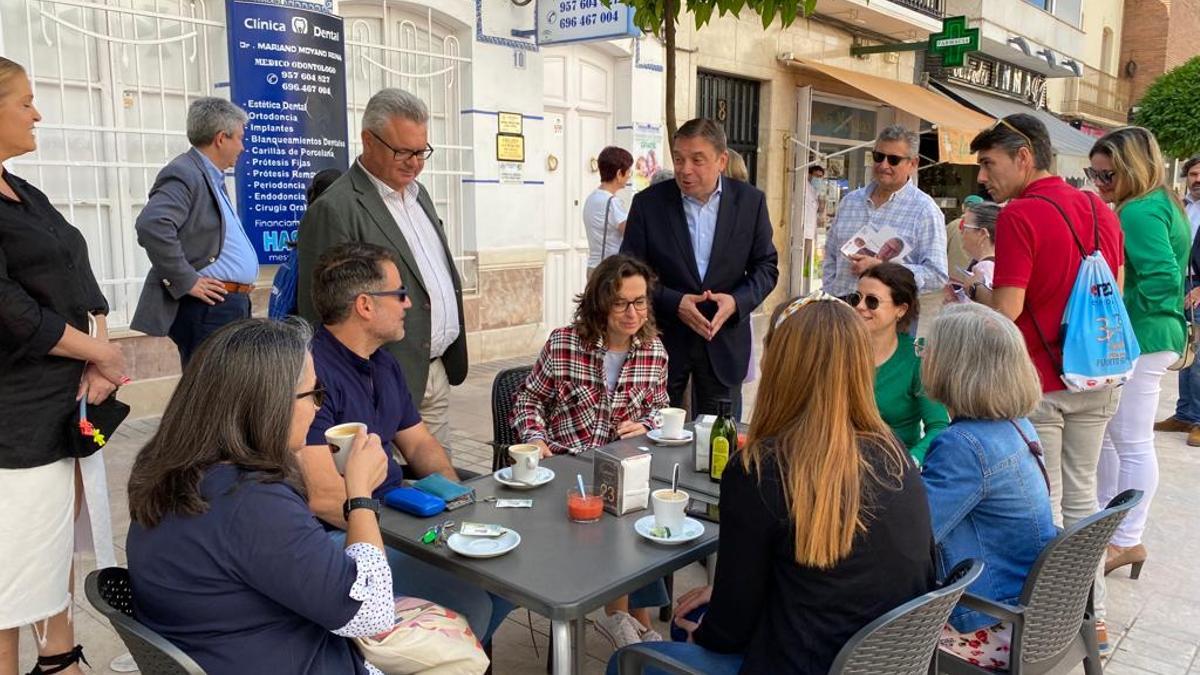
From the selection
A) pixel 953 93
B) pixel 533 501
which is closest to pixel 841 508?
pixel 533 501

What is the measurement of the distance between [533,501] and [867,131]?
1281 centimetres

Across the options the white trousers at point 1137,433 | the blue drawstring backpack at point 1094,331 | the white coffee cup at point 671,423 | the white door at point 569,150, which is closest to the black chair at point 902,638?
the white coffee cup at point 671,423

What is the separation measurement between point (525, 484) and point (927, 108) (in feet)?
35.5

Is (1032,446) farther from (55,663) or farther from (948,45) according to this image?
(948,45)

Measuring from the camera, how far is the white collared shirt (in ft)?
11.4

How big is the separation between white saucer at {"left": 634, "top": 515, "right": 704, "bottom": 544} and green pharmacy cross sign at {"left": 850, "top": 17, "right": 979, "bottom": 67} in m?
11.8

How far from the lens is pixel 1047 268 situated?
3.23 metres

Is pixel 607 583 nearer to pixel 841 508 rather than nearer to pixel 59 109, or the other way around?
pixel 841 508

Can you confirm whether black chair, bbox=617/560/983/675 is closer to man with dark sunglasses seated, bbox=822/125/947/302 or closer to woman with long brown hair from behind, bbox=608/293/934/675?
woman with long brown hair from behind, bbox=608/293/934/675

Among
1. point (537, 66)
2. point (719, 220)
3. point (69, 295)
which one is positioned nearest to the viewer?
point (69, 295)

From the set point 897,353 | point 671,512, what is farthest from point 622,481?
point 897,353

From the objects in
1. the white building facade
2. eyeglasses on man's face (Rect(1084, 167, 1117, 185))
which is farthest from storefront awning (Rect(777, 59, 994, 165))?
eyeglasses on man's face (Rect(1084, 167, 1117, 185))

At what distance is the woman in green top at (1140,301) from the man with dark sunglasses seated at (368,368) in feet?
9.30

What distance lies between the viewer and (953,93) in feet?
49.9
